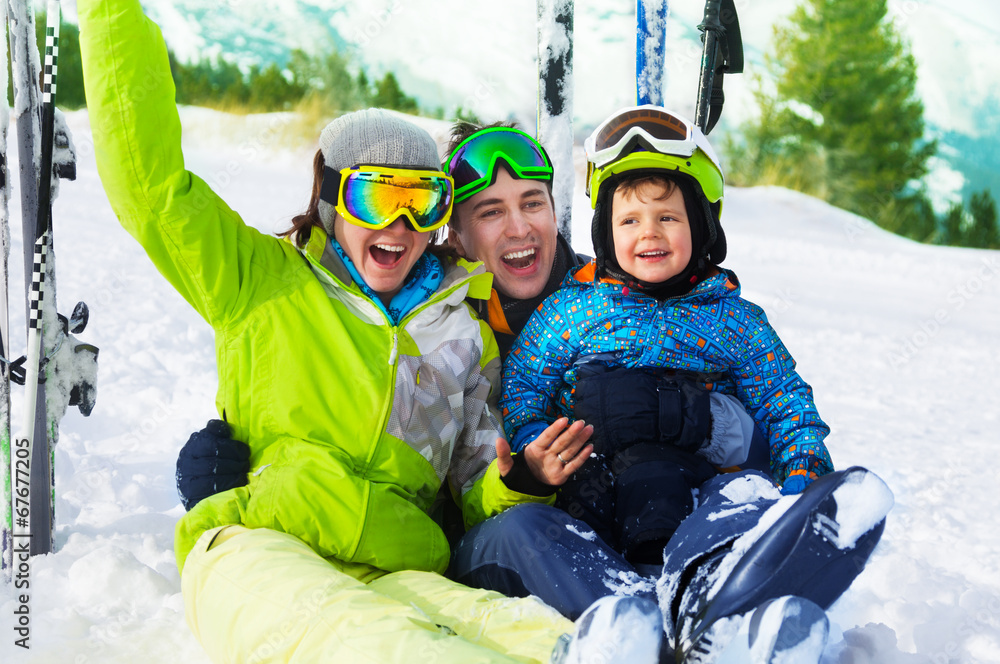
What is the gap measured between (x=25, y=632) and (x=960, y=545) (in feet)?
10.1

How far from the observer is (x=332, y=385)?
7.22ft

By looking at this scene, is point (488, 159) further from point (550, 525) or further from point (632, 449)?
point (550, 525)

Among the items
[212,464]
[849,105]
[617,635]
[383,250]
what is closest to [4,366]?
[212,464]

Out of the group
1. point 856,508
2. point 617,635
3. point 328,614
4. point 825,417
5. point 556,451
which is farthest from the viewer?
point 825,417

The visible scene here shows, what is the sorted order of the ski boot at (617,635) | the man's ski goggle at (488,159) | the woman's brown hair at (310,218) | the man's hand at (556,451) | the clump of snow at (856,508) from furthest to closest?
the man's ski goggle at (488,159), the woman's brown hair at (310,218), the man's hand at (556,451), the clump of snow at (856,508), the ski boot at (617,635)

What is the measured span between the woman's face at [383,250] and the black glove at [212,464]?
0.53 m

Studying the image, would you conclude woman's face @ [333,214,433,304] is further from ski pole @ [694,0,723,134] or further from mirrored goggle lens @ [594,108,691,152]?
ski pole @ [694,0,723,134]

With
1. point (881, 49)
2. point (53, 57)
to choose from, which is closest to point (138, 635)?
point (53, 57)

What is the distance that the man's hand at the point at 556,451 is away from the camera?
2029mm

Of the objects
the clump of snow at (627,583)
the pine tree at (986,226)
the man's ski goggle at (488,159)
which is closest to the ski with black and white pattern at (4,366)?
the man's ski goggle at (488,159)

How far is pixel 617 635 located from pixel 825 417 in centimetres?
398

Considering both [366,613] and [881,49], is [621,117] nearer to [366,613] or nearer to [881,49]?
[366,613]

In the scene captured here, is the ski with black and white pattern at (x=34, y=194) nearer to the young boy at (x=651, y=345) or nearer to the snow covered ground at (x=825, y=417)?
the snow covered ground at (x=825, y=417)

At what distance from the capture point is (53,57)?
211 cm
